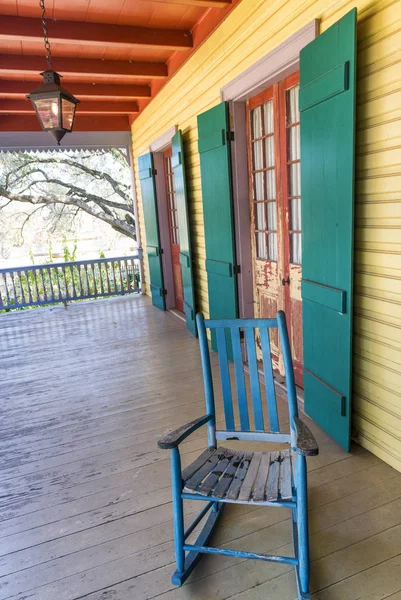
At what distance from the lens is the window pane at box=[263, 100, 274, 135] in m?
3.09

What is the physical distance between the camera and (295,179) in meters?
2.89

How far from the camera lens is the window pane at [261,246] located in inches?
137

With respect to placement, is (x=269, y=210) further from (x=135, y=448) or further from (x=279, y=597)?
(x=279, y=597)

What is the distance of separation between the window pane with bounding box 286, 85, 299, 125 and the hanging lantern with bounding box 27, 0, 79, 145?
157 cm

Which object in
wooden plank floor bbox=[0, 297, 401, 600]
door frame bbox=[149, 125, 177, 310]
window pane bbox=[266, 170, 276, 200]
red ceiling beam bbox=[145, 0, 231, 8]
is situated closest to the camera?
wooden plank floor bbox=[0, 297, 401, 600]

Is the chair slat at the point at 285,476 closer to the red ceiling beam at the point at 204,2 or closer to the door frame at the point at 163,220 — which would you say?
the red ceiling beam at the point at 204,2

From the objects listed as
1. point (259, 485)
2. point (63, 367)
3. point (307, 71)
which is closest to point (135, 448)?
point (259, 485)

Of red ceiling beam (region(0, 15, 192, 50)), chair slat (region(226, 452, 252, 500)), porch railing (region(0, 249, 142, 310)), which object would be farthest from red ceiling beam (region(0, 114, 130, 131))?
chair slat (region(226, 452, 252, 500))

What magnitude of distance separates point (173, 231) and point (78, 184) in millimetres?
7785

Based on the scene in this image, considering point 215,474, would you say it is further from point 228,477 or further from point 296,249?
point 296,249

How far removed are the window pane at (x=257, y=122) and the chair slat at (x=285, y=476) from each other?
2.52m

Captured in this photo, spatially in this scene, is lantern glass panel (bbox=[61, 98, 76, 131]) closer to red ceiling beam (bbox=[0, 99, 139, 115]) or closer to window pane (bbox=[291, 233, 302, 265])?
window pane (bbox=[291, 233, 302, 265])

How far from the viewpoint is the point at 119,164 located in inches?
482

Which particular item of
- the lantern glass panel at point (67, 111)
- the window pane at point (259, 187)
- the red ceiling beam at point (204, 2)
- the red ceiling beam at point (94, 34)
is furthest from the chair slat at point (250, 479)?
the red ceiling beam at point (94, 34)
